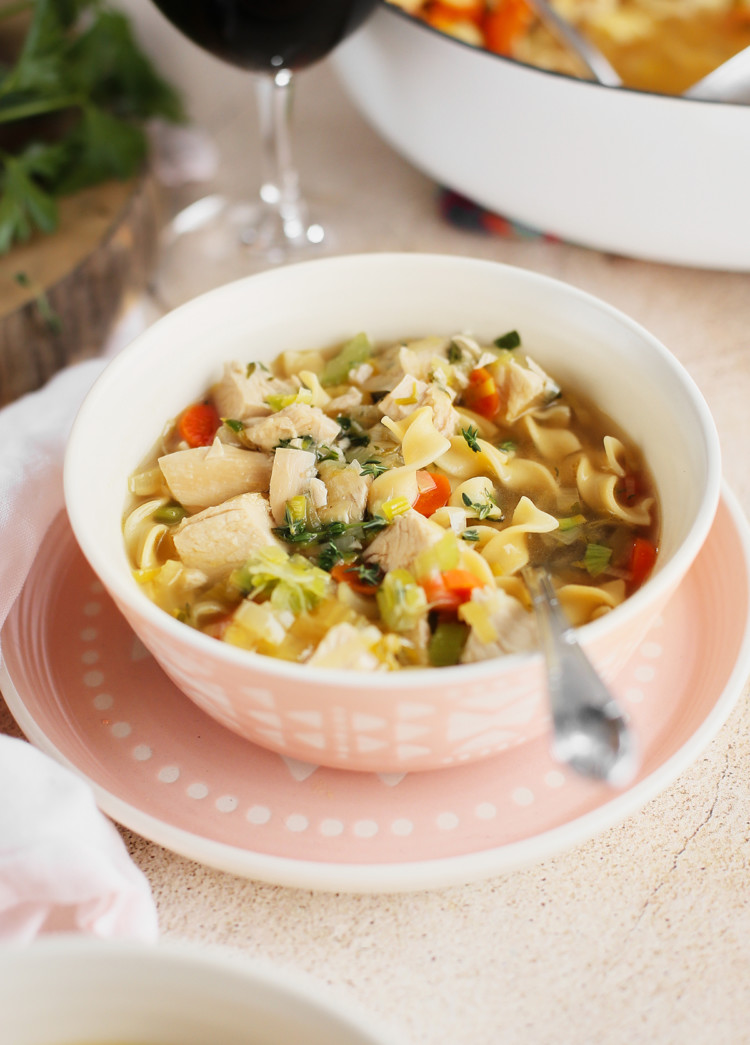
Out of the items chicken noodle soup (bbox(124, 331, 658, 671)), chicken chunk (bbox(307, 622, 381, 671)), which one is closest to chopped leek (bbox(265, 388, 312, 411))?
chicken noodle soup (bbox(124, 331, 658, 671))

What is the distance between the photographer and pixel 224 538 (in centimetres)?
164

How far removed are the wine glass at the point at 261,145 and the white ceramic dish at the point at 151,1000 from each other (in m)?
2.13

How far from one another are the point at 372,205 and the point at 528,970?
2497 mm

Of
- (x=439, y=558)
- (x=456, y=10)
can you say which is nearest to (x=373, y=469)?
(x=439, y=558)

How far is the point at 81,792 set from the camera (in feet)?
4.42

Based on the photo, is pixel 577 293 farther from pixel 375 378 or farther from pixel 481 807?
pixel 481 807

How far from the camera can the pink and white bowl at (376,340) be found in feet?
4.15

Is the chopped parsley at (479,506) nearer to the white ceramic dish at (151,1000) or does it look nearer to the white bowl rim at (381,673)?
the white bowl rim at (381,673)

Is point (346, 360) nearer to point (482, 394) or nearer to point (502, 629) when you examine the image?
point (482, 394)

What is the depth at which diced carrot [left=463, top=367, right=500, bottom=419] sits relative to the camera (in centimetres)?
194

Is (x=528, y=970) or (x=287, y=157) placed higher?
(x=287, y=157)

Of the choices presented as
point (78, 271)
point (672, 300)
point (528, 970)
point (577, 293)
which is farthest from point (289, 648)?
point (672, 300)

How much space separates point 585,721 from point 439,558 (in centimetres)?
40

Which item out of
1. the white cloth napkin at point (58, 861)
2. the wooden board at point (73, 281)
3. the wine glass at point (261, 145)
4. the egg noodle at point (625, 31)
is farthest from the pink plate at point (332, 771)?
the egg noodle at point (625, 31)
